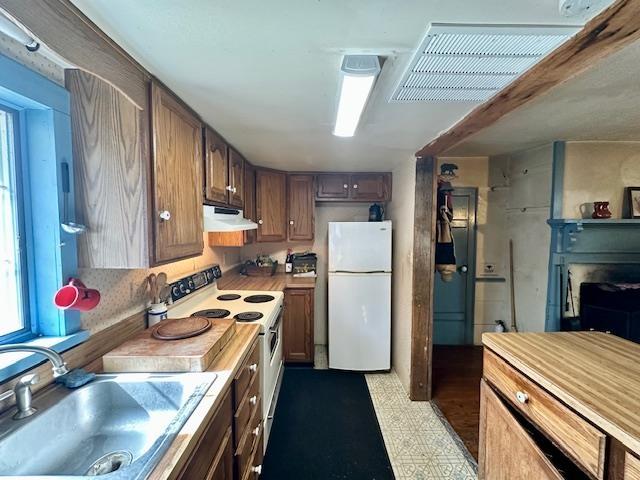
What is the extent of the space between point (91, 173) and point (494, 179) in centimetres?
349

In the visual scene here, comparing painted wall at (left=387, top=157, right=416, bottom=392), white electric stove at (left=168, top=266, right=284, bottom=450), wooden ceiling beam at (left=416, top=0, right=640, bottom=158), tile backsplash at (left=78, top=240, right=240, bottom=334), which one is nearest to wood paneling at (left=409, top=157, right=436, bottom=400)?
painted wall at (left=387, top=157, right=416, bottom=392)

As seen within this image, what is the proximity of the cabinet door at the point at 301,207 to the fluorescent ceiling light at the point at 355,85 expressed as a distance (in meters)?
1.62

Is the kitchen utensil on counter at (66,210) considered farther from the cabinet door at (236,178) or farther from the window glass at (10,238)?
the cabinet door at (236,178)

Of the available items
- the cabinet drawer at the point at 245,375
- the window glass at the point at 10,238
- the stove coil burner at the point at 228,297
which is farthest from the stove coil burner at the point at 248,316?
the window glass at the point at 10,238

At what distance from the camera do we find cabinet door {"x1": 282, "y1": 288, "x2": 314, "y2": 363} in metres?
2.90

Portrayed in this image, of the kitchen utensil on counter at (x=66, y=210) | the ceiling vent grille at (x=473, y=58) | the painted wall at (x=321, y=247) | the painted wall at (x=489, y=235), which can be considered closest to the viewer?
the ceiling vent grille at (x=473, y=58)

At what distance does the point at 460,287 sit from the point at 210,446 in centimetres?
305

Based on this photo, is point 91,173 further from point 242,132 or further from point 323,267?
point 323,267

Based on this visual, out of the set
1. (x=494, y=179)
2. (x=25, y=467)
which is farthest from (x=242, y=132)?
(x=494, y=179)

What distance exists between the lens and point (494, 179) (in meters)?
3.09

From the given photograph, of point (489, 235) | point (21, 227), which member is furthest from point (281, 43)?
point (489, 235)

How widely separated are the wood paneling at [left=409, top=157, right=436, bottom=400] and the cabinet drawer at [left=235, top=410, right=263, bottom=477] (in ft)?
4.56

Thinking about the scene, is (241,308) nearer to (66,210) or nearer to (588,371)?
(66,210)

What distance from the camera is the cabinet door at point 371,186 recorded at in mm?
3154
